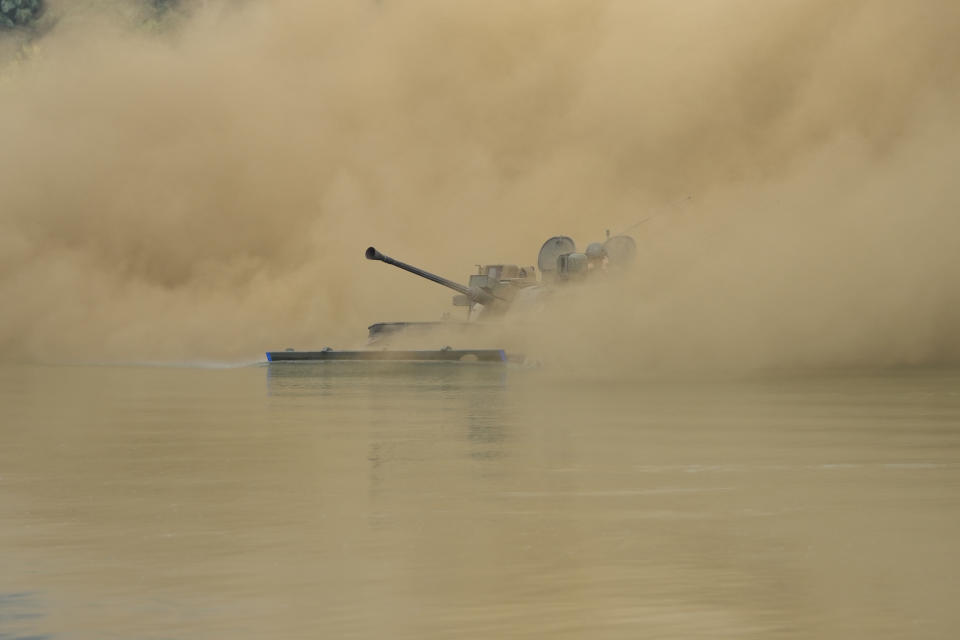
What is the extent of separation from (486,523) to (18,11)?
2925 inches

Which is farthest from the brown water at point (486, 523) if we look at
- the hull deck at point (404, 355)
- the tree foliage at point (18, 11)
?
the tree foliage at point (18, 11)

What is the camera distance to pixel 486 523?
11.0 m

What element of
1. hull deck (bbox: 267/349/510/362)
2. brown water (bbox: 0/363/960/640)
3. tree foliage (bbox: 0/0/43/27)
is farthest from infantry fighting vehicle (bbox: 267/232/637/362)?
tree foliage (bbox: 0/0/43/27)

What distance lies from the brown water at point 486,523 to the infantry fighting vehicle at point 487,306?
543 inches

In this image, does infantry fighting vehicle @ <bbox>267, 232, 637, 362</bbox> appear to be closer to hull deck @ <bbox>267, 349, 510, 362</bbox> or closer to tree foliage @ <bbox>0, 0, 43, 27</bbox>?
hull deck @ <bbox>267, 349, 510, 362</bbox>

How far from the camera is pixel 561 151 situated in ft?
186

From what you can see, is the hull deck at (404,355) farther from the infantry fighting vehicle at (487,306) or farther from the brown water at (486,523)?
the brown water at (486,523)

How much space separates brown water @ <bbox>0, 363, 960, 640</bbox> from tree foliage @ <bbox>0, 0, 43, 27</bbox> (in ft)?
205

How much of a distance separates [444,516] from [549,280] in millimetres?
26978

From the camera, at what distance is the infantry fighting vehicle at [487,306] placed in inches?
1387

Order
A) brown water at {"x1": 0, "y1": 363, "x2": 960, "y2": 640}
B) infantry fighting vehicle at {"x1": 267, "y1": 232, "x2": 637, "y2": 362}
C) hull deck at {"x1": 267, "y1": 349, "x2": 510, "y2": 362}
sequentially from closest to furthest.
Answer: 1. brown water at {"x1": 0, "y1": 363, "x2": 960, "y2": 640}
2. hull deck at {"x1": 267, "y1": 349, "x2": 510, "y2": 362}
3. infantry fighting vehicle at {"x1": 267, "y1": 232, "x2": 637, "y2": 362}

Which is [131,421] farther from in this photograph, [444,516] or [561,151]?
[561,151]

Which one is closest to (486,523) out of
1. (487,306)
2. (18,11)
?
(487,306)

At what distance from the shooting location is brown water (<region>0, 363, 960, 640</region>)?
26.6ft
